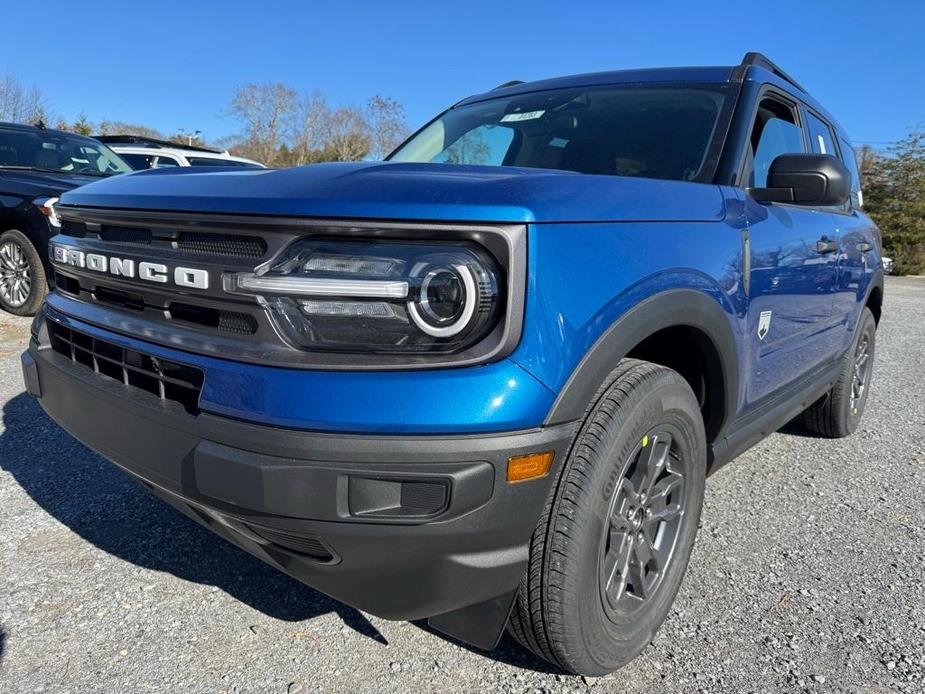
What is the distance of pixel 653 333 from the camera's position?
6.08 ft

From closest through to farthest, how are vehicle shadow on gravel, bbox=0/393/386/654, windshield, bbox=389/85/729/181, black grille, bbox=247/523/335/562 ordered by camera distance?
black grille, bbox=247/523/335/562
vehicle shadow on gravel, bbox=0/393/386/654
windshield, bbox=389/85/729/181

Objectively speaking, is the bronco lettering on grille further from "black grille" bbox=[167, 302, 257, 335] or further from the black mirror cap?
the black mirror cap

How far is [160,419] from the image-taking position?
163 centimetres

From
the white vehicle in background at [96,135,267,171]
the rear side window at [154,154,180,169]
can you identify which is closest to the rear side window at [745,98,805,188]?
the white vehicle in background at [96,135,267,171]

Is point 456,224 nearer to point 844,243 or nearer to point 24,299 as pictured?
point 844,243

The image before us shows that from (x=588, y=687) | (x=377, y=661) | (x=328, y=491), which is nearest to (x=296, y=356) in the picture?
(x=328, y=491)

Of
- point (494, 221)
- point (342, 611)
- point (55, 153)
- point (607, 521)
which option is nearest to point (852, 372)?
point (607, 521)

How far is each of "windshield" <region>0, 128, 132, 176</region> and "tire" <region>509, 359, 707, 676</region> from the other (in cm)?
642

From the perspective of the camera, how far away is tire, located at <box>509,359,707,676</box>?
1630mm

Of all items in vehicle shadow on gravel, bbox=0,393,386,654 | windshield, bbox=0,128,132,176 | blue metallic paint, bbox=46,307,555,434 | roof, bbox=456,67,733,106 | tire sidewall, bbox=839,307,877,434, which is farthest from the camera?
windshield, bbox=0,128,132,176

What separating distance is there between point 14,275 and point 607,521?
6.05m

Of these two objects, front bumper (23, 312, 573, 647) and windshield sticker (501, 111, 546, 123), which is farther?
windshield sticker (501, 111, 546, 123)

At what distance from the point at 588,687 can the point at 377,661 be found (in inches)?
22.8

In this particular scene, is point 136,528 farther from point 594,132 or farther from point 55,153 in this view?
point 55,153
